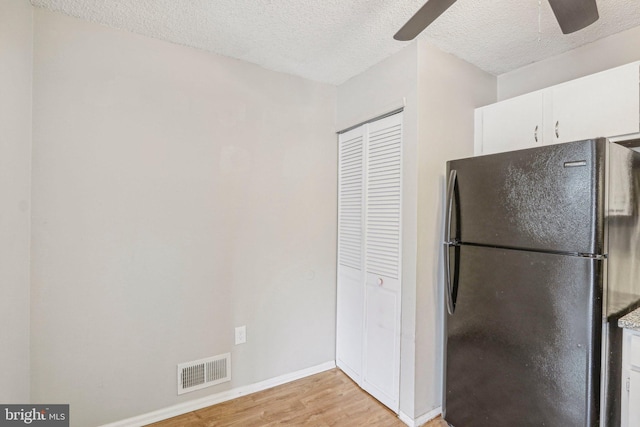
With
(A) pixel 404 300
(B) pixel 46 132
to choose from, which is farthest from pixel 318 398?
Answer: (B) pixel 46 132

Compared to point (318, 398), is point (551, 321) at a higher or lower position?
higher

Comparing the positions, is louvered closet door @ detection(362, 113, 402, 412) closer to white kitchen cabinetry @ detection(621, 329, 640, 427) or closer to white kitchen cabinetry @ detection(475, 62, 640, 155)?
white kitchen cabinetry @ detection(475, 62, 640, 155)

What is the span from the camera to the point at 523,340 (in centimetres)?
148

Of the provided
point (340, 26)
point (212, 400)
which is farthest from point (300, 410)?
point (340, 26)

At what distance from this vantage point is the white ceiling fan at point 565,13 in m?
1.05

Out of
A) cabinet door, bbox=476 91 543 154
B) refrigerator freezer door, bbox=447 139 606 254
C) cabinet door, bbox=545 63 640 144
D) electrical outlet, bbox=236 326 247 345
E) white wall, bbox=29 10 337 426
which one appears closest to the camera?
refrigerator freezer door, bbox=447 139 606 254

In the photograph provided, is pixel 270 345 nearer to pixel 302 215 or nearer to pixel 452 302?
pixel 302 215

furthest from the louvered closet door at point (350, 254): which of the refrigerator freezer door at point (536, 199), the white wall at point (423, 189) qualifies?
the refrigerator freezer door at point (536, 199)

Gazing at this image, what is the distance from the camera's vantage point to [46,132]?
5.39 feet

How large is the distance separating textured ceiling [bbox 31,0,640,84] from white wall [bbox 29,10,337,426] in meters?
0.16

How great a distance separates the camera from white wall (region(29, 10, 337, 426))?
5.50 feet

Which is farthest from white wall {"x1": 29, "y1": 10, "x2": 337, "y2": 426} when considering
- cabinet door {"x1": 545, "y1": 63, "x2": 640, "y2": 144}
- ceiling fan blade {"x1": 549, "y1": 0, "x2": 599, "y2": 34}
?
ceiling fan blade {"x1": 549, "y1": 0, "x2": 599, "y2": 34}

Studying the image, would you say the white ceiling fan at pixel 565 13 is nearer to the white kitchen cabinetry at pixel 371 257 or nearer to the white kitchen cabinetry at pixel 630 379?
the white kitchen cabinetry at pixel 371 257

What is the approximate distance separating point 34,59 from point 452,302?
2.66 metres
